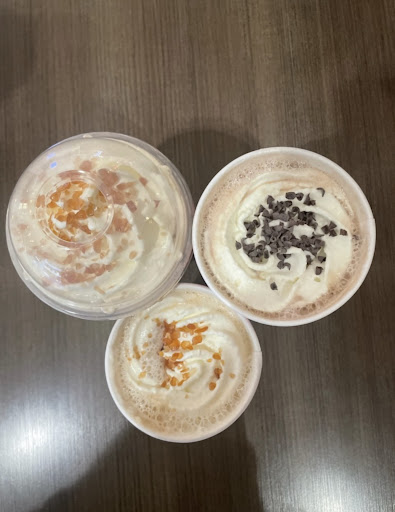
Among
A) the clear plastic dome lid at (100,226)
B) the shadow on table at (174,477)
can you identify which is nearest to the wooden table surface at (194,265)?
the shadow on table at (174,477)

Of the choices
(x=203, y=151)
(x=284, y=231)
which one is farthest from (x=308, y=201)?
(x=203, y=151)

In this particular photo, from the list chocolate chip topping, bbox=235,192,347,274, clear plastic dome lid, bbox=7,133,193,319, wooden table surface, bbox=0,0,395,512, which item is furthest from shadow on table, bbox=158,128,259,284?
chocolate chip topping, bbox=235,192,347,274

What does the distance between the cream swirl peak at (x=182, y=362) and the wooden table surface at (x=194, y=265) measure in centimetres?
8

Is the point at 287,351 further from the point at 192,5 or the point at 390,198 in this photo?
the point at 192,5

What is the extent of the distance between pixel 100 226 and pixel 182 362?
0.40 meters

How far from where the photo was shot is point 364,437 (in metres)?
1.10

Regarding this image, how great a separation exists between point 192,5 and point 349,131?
513mm

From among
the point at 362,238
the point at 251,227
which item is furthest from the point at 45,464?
the point at 362,238

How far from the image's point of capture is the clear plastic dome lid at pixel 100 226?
88 cm

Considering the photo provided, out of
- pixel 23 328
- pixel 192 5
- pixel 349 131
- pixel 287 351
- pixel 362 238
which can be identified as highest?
pixel 192 5

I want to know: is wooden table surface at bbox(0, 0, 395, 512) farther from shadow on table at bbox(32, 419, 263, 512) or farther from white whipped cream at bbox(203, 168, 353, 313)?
white whipped cream at bbox(203, 168, 353, 313)

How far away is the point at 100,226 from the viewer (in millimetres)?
877

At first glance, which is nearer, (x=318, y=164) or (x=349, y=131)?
(x=318, y=164)

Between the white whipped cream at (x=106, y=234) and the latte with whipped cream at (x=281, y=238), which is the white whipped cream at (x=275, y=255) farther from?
the white whipped cream at (x=106, y=234)
